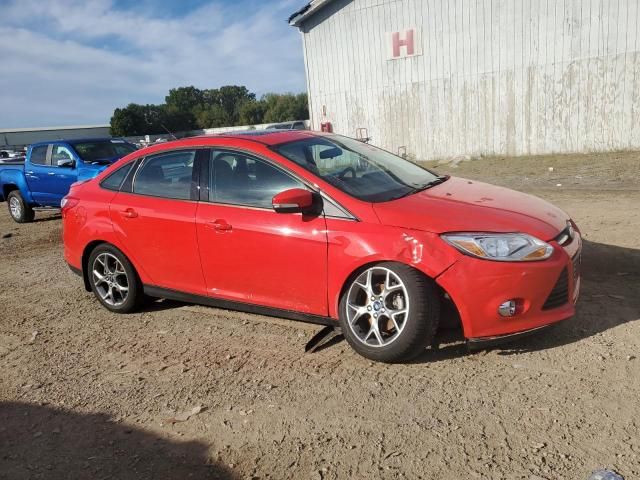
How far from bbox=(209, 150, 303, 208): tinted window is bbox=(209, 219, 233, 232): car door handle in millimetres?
175

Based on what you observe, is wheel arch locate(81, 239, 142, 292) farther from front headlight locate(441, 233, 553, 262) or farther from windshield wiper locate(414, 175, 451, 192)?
front headlight locate(441, 233, 553, 262)

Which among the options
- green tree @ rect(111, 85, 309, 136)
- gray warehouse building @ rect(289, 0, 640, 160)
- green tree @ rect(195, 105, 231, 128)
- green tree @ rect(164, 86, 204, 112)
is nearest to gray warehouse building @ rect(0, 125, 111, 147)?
green tree @ rect(111, 85, 309, 136)

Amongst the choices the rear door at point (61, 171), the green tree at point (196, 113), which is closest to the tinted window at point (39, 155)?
the rear door at point (61, 171)

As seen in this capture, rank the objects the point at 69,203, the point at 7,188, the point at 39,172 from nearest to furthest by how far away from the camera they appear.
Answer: the point at 69,203, the point at 39,172, the point at 7,188

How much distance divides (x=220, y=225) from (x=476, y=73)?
14.4 m

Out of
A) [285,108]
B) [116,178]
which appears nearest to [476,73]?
[116,178]

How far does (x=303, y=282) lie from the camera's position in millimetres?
3799

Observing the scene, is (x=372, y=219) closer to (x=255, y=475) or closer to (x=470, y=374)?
(x=470, y=374)

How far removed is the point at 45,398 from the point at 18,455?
661mm

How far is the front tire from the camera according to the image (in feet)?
11.1

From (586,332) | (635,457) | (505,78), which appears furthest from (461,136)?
(635,457)

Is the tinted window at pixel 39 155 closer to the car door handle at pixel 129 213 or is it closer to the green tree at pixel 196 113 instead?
the car door handle at pixel 129 213

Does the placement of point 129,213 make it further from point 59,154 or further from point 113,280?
point 59,154

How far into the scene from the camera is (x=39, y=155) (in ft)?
36.0
